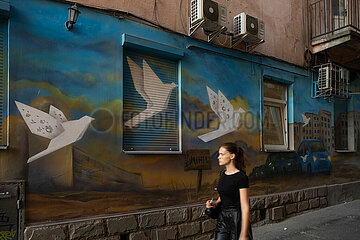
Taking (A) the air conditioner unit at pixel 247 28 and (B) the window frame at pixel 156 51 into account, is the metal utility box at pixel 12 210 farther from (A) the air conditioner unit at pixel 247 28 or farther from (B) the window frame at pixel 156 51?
(A) the air conditioner unit at pixel 247 28

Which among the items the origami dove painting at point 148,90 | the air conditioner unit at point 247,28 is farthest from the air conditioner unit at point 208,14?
the origami dove painting at point 148,90

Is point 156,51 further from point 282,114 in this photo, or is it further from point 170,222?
point 282,114

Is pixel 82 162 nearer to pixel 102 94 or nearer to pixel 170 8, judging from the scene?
pixel 102 94

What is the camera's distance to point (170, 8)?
5.75m

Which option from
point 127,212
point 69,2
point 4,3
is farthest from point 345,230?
point 4,3

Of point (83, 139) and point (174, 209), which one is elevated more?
point (83, 139)

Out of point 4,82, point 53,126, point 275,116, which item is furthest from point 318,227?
point 4,82

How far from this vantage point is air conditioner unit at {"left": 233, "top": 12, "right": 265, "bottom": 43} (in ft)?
21.3

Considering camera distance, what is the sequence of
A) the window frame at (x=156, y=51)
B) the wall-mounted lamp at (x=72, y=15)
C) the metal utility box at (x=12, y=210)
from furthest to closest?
the window frame at (x=156, y=51), the wall-mounted lamp at (x=72, y=15), the metal utility box at (x=12, y=210)

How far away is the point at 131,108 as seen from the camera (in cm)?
522

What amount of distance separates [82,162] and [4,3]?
2.29 metres

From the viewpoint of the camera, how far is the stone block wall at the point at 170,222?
4277 millimetres

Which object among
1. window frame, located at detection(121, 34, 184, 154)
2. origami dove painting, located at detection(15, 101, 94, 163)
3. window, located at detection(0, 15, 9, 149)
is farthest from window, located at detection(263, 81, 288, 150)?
window, located at detection(0, 15, 9, 149)

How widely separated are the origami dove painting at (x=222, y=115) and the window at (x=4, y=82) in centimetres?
329
